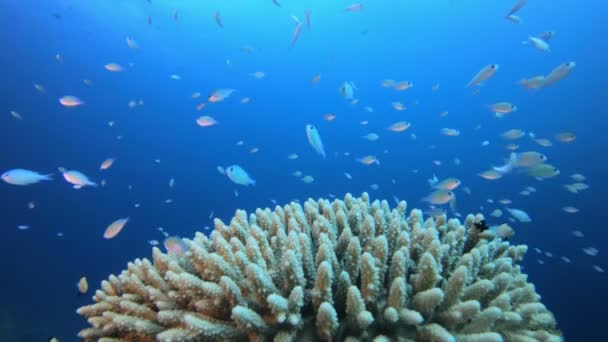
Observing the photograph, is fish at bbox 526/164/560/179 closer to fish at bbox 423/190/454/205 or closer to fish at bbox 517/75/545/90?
fish at bbox 517/75/545/90

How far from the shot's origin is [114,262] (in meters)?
30.9

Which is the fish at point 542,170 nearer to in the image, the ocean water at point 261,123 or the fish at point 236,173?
the fish at point 236,173

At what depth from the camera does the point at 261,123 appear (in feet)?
154

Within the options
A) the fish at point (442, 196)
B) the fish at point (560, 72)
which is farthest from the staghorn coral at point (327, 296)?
the fish at point (560, 72)

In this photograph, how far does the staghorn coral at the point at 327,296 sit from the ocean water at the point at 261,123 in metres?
16.9

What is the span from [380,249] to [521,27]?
47.1 meters

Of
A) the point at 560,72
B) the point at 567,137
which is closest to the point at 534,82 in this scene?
the point at 560,72

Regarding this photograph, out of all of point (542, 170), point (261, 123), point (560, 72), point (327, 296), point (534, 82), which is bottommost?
point (327, 296)

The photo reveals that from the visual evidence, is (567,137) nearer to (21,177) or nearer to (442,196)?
(442,196)

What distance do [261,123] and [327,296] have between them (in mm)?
45701

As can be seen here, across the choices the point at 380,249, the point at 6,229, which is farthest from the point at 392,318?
the point at 6,229

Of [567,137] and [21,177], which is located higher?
[567,137]

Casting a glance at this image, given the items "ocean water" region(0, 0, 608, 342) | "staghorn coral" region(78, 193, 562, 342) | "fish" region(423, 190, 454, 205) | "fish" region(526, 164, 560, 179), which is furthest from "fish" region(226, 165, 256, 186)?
"ocean water" region(0, 0, 608, 342)

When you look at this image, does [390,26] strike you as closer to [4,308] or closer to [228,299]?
[4,308]
